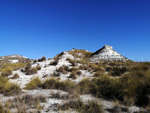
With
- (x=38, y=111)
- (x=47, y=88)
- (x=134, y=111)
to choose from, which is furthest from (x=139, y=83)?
(x=47, y=88)

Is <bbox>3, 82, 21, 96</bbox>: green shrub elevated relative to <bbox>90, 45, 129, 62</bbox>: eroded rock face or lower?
lower

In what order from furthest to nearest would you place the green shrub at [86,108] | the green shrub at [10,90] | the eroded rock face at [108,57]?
the eroded rock face at [108,57], the green shrub at [10,90], the green shrub at [86,108]

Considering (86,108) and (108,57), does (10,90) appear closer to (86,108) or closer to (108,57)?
(86,108)

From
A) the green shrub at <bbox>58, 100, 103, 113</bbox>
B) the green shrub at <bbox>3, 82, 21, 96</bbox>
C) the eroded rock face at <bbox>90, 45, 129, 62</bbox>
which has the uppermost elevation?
the eroded rock face at <bbox>90, 45, 129, 62</bbox>

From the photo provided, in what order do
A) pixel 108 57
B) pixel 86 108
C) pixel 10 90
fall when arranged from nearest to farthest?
1. pixel 86 108
2. pixel 10 90
3. pixel 108 57

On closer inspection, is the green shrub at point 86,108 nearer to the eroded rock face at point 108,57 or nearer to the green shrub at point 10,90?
the green shrub at point 10,90

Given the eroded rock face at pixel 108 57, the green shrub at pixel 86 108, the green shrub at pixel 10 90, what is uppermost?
the eroded rock face at pixel 108 57

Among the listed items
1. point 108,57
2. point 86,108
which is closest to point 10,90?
point 86,108

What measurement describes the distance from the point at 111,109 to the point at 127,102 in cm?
70

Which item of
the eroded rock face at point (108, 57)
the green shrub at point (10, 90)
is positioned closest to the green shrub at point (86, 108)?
the green shrub at point (10, 90)

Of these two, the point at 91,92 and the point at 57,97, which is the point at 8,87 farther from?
the point at 91,92

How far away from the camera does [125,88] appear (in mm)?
3875

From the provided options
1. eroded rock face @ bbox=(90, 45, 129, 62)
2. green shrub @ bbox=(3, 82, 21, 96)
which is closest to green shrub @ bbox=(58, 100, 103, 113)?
green shrub @ bbox=(3, 82, 21, 96)

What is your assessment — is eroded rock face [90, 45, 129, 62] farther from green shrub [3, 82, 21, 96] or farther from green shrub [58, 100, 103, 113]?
green shrub [58, 100, 103, 113]
